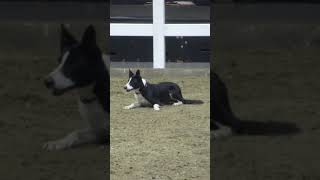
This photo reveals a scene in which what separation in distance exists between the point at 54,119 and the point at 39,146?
0.61 ft

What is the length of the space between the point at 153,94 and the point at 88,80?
296 cm

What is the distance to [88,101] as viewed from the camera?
8.92 feet

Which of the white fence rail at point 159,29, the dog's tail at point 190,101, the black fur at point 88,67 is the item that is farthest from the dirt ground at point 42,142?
the white fence rail at point 159,29

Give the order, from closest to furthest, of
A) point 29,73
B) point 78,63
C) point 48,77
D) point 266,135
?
point 78,63 → point 48,77 → point 266,135 → point 29,73

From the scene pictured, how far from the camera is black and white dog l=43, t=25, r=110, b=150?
2670 millimetres

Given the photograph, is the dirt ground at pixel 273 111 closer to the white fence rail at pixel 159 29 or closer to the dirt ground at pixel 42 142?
the dirt ground at pixel 42 142

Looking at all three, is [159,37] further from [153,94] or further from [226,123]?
[226,123]

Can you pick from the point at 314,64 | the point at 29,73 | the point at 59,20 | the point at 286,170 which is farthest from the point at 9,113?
the point at 314,64

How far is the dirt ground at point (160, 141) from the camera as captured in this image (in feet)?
11.1

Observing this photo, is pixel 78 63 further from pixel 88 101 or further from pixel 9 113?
pixel 9 113

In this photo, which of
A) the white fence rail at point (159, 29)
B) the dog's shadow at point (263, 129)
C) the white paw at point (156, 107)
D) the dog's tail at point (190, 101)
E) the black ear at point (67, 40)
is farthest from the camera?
the white fence rail at point (159, 29)

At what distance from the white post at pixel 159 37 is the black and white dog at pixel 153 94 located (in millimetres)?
1784

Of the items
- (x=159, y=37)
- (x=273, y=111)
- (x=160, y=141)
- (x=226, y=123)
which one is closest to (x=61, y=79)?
(x=226, y=123)

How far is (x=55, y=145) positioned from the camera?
3061 millimetres
